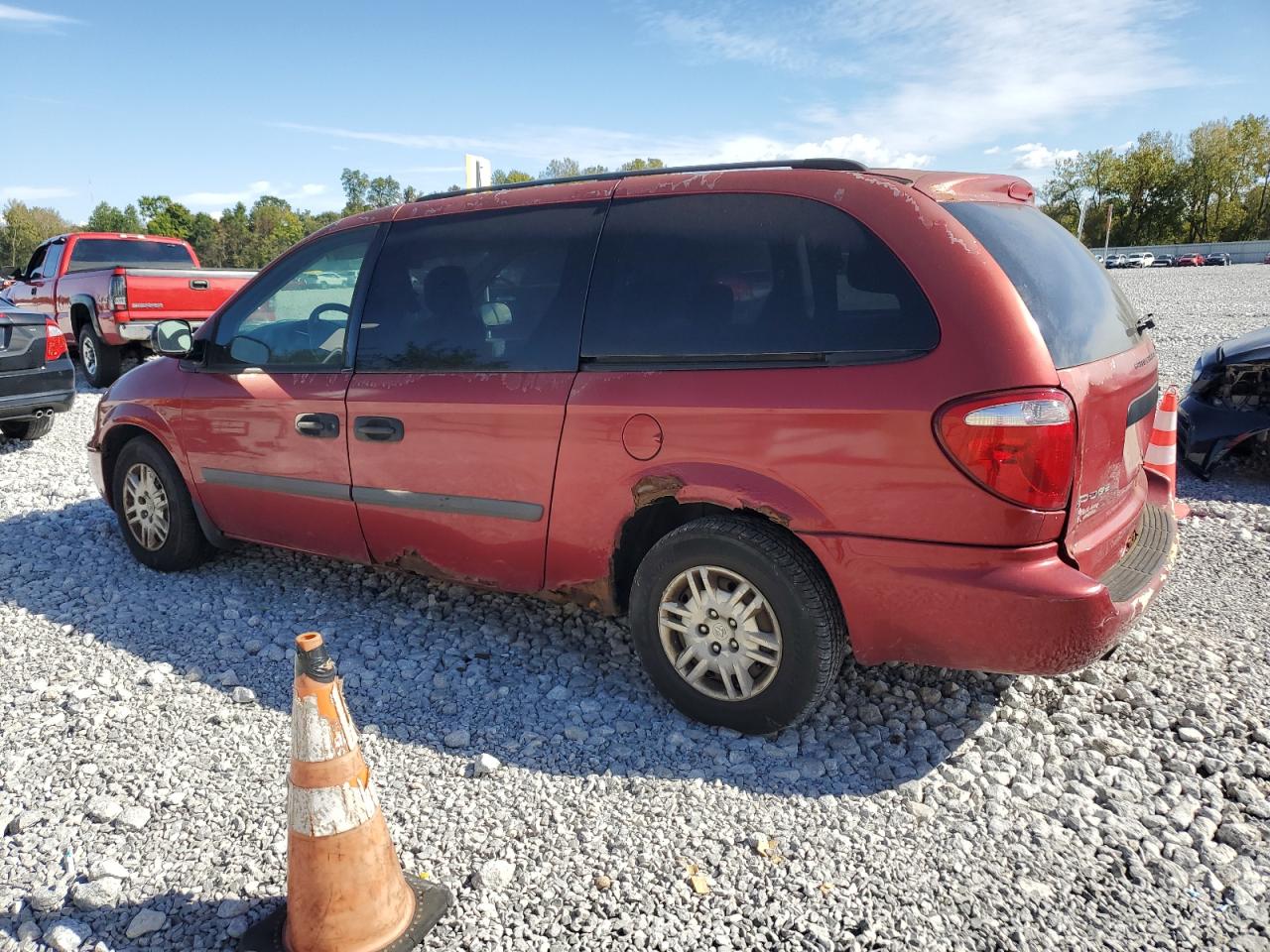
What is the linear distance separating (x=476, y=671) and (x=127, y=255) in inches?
496

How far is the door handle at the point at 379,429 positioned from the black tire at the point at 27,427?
6271 mm

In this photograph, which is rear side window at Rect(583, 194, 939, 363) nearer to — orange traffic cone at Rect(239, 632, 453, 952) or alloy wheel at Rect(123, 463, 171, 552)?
orange traffic cone at Rect(239, 632, 453, 952)

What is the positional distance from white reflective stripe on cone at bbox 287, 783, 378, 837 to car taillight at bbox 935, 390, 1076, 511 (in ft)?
6.27

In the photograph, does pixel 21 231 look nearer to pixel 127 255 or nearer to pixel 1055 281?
pixel 127 255

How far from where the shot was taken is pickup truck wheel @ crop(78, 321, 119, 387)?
11.3 m

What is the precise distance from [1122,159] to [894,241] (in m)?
99.6

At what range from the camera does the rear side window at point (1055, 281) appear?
280 cm

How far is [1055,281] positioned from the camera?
301 centimetres

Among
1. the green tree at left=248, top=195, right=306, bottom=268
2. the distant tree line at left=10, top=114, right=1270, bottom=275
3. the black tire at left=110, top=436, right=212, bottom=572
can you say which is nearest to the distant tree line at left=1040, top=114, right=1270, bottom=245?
the distant tree line at left=10, top=114, right=1270, bottom=275

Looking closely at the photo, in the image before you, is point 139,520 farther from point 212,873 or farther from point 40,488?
point 212,873

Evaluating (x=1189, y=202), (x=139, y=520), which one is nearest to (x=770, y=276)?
(x=139, y=520)

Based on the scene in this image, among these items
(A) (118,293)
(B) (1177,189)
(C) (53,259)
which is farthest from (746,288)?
(B) (1177,189)

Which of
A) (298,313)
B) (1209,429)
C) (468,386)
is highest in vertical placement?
(298,313)

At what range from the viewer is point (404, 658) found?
155 inches
